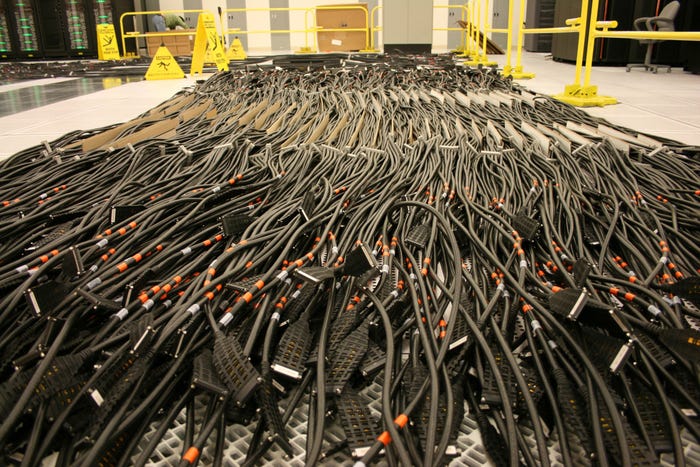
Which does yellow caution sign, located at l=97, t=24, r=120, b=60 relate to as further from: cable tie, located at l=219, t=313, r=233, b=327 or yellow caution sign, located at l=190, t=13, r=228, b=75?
cable tie, located at l=219, t=313, r=233, b=327

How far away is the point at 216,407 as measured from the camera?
0.85 metres

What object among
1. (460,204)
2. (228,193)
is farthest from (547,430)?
(228,193)

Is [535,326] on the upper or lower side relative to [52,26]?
lower

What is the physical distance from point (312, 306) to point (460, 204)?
36.3 inches

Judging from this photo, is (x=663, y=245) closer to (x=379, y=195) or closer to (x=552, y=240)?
(x=552, y=240)

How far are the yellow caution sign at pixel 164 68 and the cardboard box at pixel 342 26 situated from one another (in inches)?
185

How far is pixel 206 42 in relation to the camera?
6.71 m

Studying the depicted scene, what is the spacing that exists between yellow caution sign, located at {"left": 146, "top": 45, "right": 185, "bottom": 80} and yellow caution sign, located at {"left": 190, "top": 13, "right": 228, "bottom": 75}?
23.4 inches

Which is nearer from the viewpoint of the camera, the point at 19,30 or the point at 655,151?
the point at 655,151

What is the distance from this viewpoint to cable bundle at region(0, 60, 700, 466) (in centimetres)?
79

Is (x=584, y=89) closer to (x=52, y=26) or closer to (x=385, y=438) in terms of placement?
(x=385, y=438)

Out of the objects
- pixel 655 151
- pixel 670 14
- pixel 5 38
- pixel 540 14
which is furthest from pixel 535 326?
pixel 5 38

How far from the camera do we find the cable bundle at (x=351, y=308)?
79 cm

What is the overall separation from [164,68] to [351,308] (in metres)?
7.20
